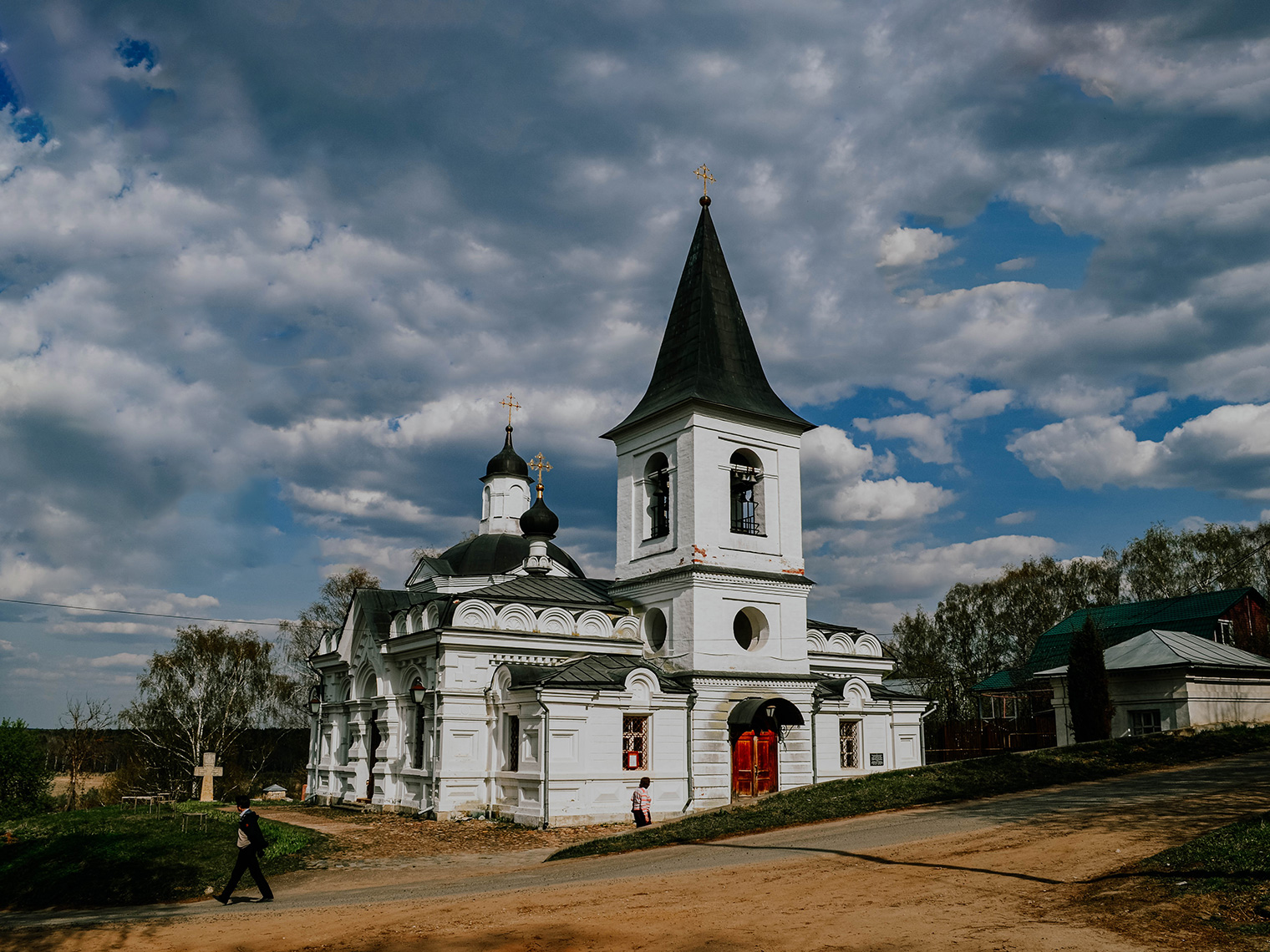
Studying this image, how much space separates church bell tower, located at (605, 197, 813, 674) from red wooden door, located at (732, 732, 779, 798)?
1.75 metres

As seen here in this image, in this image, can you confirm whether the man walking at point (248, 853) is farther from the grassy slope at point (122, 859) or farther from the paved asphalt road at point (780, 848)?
the grassy slope at point (122, 859)

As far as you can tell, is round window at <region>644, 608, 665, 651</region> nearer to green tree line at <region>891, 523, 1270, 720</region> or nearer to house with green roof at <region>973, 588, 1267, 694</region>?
house with green roof at <region>973, 588, 1267, 694</region>

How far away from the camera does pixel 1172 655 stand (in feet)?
76.7

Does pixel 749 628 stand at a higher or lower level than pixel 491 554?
lower

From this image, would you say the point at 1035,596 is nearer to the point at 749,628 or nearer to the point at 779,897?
the point at 749,628

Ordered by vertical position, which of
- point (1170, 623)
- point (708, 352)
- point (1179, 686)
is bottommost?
point (1179, 686)

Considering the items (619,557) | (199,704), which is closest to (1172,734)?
(619,557)

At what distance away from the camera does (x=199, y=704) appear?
Answer: 42625 mm

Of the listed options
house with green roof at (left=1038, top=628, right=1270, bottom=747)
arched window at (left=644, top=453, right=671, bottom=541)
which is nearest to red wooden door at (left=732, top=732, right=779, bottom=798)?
arched window at (left=644, top=453, right=671, bottom=541)

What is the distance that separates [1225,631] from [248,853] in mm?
33770

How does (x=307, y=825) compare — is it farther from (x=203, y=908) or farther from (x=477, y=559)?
(x=477, y=559)

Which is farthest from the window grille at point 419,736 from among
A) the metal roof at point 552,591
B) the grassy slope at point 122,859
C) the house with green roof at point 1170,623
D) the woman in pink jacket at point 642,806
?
the house with green roof at point 1170,623

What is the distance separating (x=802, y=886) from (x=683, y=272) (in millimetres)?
19924

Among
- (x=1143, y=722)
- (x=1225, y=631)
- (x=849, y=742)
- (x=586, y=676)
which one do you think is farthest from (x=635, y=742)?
(x=1225, y=631)
